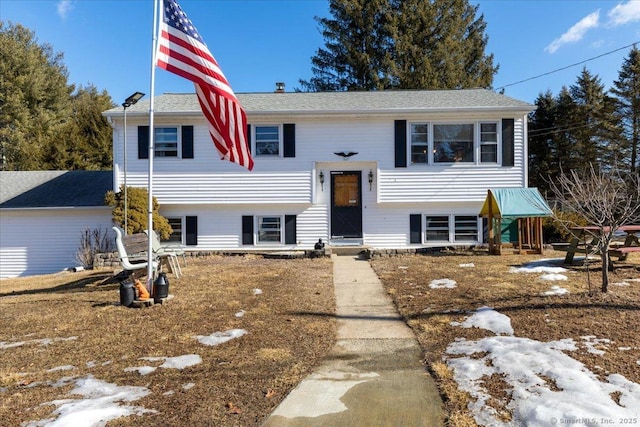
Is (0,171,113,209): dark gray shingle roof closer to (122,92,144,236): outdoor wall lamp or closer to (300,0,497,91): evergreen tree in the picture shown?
(122,92,144,236): outdoor wall lamp

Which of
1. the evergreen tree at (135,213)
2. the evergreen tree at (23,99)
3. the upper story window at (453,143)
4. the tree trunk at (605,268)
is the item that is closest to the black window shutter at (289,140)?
the upper story window at (453,143)

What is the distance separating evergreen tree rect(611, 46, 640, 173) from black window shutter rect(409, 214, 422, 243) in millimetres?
23714

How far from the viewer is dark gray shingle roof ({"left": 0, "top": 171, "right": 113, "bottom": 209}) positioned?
47.7 ft

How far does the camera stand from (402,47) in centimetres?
2619

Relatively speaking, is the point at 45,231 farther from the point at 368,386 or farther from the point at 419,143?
the point at 368,386

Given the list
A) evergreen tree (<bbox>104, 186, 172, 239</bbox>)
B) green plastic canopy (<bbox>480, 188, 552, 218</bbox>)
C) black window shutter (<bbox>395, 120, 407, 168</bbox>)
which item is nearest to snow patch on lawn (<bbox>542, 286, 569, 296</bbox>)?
green plastic canopy (<bbox>480, 188, 552, 218</bbox>)

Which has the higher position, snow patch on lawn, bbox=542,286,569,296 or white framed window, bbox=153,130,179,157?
white framed window, bbox=153,130,179,157

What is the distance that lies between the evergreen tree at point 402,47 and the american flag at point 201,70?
21.1 metres

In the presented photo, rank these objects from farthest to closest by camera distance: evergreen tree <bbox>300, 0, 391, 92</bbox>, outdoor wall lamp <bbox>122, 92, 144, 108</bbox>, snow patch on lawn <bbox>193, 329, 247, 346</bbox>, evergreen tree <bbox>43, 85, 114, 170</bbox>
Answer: evergreen tree <bbox>300, 0, 391, 92</bbox>, evergreen tree <bbox>43, 85, 114, 170</bbox>, outdoor wall lamp <bbox>122, 92, 144, 108</bbox>, snow patch on lawn <bbox>193, 329, 247, 346</bbox>

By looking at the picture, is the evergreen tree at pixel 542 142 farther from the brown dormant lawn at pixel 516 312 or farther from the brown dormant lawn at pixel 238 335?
the brown dormant lawn at pixel 238 335

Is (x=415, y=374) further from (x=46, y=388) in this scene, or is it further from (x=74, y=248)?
(x=74, y=248)

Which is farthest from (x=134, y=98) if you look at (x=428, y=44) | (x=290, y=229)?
(x=428, y=44)

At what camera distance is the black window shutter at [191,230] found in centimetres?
1344

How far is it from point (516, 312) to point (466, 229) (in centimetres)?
Answer: 803
